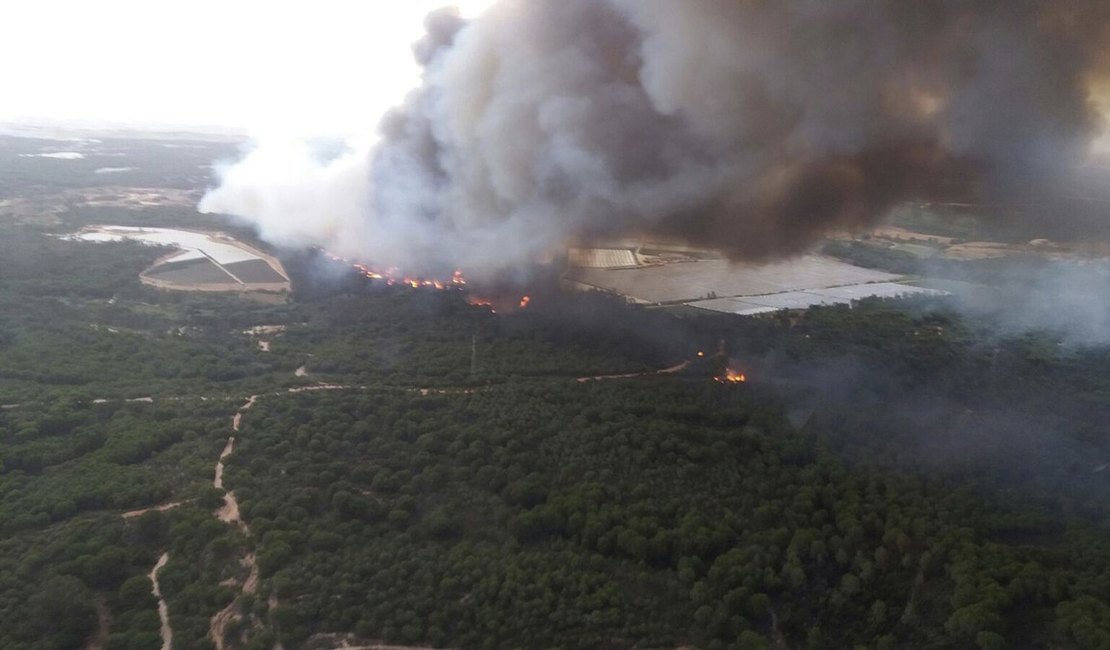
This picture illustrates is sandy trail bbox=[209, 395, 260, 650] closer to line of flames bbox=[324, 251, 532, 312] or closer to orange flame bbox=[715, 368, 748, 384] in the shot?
line of flames bbox=[324, 251, 532, 312]

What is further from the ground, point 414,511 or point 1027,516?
point 1027,516

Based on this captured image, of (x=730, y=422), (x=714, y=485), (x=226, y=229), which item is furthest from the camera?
(x=226, y=229)

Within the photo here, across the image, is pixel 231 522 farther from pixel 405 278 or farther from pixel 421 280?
pixel 405 278

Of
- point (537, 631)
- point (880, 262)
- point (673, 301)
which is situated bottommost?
point (537, 631)

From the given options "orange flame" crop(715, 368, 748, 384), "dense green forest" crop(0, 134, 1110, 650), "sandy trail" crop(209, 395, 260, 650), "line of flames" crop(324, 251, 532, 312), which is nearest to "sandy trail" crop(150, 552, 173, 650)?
"dense green forest" crop(0, 134, 1110, 650)

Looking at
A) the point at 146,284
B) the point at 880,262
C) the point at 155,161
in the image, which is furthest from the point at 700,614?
the point at 155,161

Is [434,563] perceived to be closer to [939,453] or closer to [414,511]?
[414,511]
